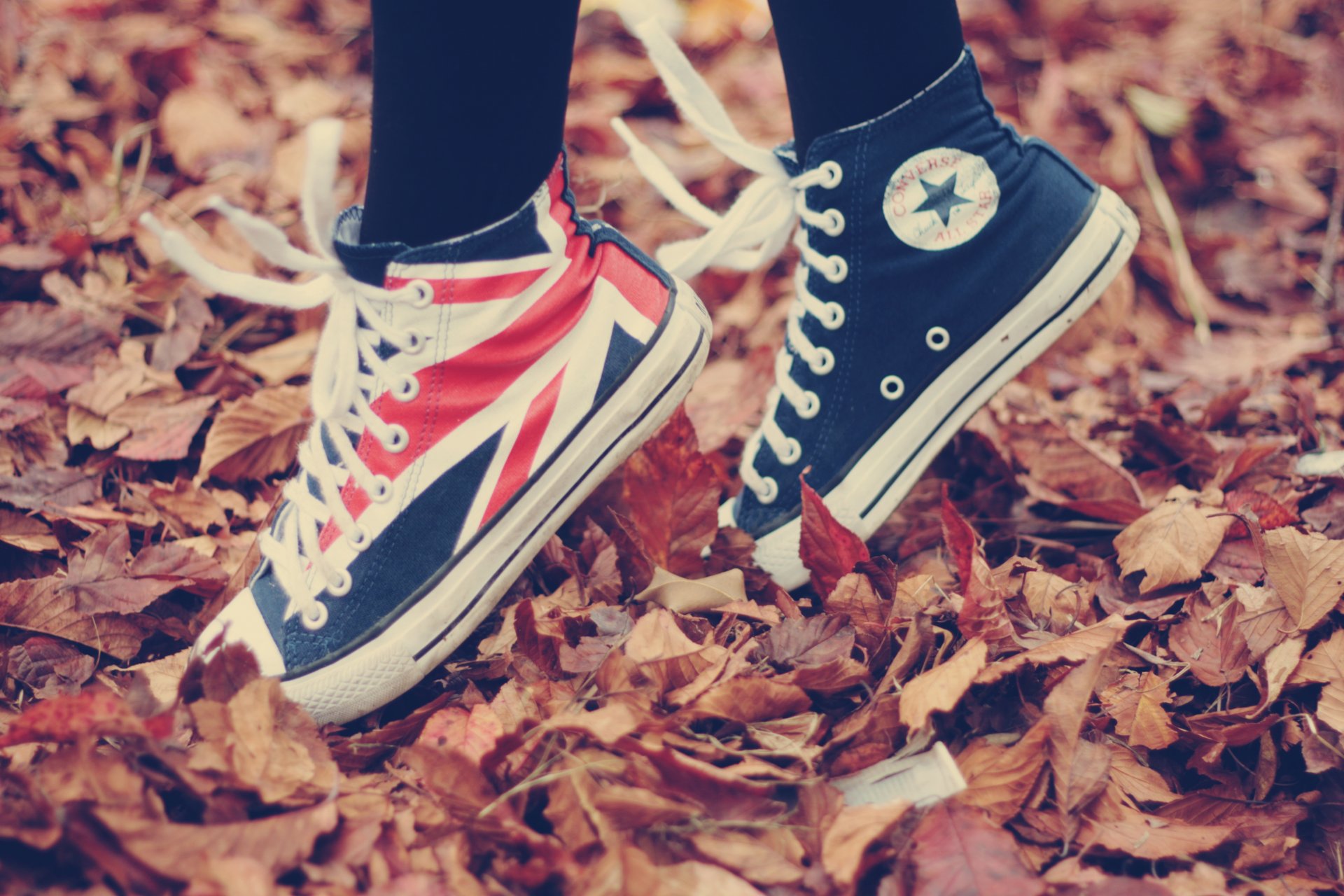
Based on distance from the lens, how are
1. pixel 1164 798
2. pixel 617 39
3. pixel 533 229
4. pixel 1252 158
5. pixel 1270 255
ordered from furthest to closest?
pixel 617 39
pixel 1252 158
pixel 1270 255
pixel 533 229
pixel 1164 798

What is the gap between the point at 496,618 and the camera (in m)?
1.35

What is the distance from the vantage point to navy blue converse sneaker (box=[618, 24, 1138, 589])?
4.35 feet

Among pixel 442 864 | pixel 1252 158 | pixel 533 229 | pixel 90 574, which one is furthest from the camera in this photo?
pixel 1252 158

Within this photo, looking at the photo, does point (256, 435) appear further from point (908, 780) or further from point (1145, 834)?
point (1145, 834)

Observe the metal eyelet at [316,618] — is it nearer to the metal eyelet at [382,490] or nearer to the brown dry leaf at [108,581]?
the metal eyelet at [382,490]

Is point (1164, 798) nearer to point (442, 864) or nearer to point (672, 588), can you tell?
point (672, 588)

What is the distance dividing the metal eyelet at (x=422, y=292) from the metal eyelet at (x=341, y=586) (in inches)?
13.6

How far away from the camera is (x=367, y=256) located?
1135 mm

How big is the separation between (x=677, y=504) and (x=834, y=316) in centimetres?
35

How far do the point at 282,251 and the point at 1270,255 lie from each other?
212 cm

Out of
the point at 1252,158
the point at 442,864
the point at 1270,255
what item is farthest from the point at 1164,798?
the point at 1252,158

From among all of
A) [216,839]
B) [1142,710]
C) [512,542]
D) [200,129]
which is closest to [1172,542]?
[1142,710]

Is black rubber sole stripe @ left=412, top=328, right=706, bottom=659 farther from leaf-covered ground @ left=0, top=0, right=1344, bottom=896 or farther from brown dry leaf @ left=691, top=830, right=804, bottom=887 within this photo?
brown dry leaf @ left=691, top=830, right=804, bottom=887

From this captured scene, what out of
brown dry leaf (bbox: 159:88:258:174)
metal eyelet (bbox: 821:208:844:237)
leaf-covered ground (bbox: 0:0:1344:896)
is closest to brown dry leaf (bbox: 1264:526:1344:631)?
leaf-covered ground (bbox: 0:0:1344:896)
